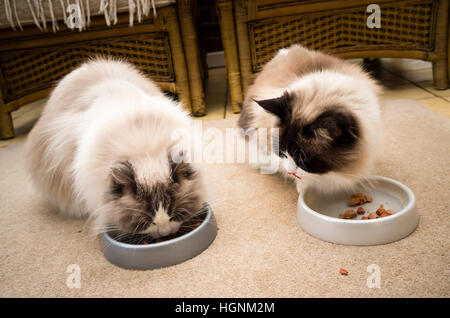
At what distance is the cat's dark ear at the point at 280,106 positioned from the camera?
1.48m

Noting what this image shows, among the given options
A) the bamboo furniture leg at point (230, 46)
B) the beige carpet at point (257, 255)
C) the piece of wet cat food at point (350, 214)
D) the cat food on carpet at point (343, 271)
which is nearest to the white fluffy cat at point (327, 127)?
the piece of wet cat food at point (350, 214)

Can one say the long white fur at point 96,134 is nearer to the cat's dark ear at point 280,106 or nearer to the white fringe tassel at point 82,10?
the cat's dark ear at point 280,106

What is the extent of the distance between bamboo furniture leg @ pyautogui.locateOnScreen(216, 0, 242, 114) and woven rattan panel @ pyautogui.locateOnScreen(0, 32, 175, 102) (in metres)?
0.43

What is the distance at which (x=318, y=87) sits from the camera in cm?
152

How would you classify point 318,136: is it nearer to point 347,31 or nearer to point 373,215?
point 373,215

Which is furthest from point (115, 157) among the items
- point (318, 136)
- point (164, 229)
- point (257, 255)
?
point (318, 136)

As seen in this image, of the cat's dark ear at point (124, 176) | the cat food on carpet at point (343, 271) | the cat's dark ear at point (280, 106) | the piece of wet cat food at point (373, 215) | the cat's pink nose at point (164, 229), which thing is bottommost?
the cat food on carpet at point (343, 271)

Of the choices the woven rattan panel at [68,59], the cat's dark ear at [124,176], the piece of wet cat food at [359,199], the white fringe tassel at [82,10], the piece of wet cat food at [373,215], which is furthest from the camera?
the woven rattan panel at [68,59]

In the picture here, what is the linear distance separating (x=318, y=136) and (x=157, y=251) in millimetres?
708

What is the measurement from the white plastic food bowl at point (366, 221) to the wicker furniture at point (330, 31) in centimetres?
149

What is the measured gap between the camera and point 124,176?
3.87ft

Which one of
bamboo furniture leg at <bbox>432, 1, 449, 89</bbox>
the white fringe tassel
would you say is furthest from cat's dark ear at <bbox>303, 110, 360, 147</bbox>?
bamboo furniture leg at <bbox>432, 1, 449, 89</bbox>

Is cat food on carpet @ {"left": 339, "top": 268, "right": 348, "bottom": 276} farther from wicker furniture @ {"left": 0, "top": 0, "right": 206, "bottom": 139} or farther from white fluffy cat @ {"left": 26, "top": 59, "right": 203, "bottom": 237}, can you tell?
wicker furniture @ {"left": 0, "top": 0, "right": 206, "bottom": 139}
